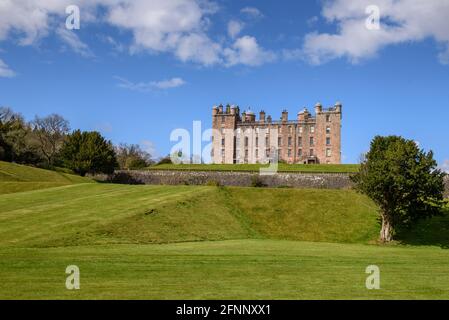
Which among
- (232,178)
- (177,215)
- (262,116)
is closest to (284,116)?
(262,116)

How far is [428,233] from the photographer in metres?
35.2

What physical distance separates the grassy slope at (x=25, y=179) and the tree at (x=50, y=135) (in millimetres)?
26363

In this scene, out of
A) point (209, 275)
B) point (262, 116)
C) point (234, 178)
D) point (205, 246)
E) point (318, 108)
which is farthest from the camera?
point (262, 116)

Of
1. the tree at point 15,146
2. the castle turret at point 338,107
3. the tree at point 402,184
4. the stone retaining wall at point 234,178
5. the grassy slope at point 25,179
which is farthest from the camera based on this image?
the castle turret at point 338,107

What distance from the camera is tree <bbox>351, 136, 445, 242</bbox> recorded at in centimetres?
3247

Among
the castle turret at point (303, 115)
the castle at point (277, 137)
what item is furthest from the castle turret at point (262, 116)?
the castle turret at point (303, 115)

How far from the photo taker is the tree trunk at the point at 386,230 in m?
33.4

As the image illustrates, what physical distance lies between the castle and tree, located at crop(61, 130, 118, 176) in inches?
1468

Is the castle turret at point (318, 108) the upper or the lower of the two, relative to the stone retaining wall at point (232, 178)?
upper

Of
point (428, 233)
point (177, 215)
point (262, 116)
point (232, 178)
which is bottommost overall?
point (428, 233)

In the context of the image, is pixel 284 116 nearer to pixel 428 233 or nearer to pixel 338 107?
pixel 338 107

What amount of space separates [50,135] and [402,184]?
80.4 metres

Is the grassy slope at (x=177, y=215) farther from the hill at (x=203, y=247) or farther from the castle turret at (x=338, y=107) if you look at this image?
the castle turret at (x=338, y=107)
